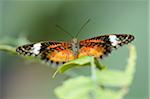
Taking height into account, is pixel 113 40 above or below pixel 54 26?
below

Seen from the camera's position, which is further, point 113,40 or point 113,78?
point 113,40

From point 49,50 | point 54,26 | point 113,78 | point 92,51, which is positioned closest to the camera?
point 113,78

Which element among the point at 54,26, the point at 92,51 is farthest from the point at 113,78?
the point at 54,26

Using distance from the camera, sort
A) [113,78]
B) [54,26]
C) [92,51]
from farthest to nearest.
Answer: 1. [54,26]
2. [92,51]
3. [113,78]

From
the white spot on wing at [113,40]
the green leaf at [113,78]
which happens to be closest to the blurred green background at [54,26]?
the white spot on wing at [113,40]

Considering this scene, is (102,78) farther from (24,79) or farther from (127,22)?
(24,79)

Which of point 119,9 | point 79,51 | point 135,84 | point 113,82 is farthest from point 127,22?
point 113,82

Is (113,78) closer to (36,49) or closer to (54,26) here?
(36,49)
